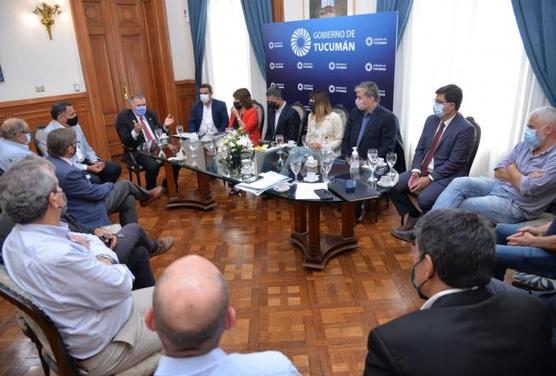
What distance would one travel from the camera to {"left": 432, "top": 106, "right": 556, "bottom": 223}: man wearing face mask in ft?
8.30

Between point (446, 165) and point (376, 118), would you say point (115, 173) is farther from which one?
point (446, 165)

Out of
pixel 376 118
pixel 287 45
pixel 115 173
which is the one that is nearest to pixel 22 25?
pixel 115 173

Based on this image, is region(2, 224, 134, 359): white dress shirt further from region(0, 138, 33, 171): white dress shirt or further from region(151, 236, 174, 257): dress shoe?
region(0, 138, 33, 171): white dress shirt

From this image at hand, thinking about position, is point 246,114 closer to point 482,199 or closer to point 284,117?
point 284,117

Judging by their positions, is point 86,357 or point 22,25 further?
point 22,25

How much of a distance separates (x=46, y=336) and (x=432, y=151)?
3017 millimetres

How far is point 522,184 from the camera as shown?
258cm

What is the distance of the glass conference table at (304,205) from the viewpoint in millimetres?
3047

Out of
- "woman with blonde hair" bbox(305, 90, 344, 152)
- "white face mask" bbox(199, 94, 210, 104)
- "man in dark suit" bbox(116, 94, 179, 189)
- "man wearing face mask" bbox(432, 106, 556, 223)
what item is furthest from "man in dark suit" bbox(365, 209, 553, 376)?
"white face mask" bbox(199, 94, 210, 104)

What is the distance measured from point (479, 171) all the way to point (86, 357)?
3890mm

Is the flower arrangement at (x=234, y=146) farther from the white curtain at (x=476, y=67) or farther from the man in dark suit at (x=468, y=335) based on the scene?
the man in dark suit at (x=468, y=335)

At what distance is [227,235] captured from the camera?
3.72m

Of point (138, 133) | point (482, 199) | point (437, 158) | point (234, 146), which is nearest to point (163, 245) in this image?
point (234, 146)

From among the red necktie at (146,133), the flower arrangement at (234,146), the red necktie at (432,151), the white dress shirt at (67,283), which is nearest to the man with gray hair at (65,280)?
the white dress shirt at (67,283)
